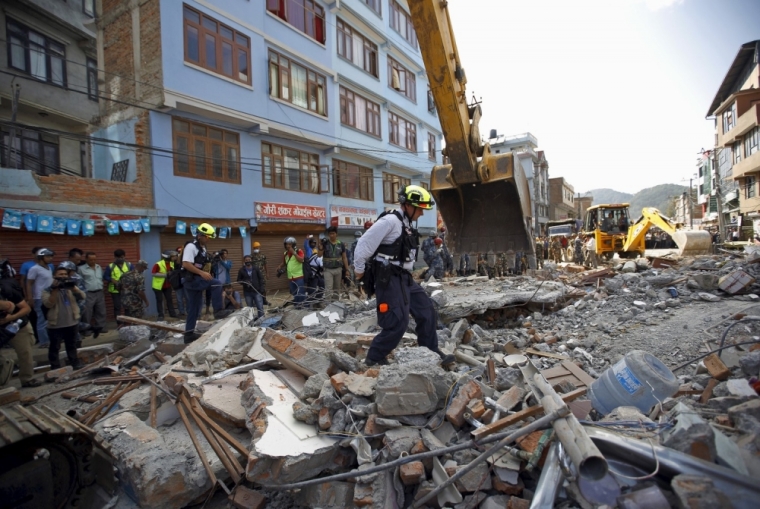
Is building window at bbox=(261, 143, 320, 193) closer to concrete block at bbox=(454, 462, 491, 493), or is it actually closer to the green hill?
concrete block at bbox=(454, 462, 491, 493)

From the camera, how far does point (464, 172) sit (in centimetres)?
696

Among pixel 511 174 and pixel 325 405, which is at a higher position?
pixel 511 174

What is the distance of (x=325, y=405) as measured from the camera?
2662mm

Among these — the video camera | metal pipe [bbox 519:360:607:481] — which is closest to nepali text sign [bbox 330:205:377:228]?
the video camera

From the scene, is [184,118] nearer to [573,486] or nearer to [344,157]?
[344,157]

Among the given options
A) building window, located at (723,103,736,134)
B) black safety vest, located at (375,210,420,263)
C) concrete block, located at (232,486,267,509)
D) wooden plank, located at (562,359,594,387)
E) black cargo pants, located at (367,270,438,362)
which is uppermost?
building window, located at (723,103,736,134)

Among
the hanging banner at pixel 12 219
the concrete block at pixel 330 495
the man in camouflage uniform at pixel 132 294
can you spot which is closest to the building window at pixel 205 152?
the hanging banner at pixel 12 219

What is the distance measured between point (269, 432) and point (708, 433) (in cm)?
227

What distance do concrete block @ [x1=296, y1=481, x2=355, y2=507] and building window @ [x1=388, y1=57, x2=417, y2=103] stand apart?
1851 cm

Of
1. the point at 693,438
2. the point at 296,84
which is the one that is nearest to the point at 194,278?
the point at 693,438

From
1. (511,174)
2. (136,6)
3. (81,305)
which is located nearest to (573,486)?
(511,174)

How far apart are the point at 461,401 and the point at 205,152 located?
1066 cm

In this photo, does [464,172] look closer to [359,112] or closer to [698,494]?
[698,494]

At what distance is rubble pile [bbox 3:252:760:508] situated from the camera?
5.73 feet
